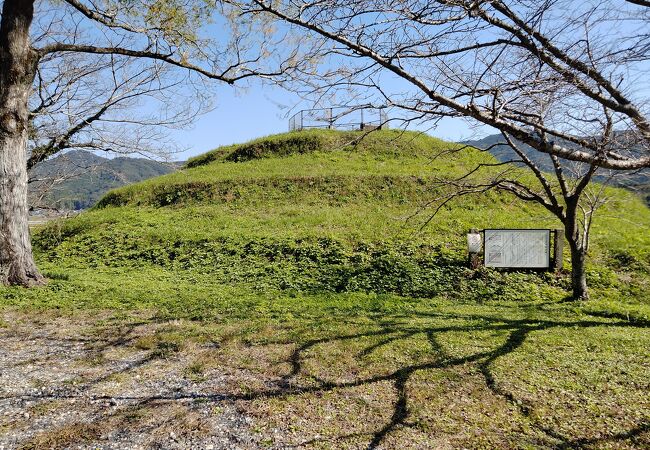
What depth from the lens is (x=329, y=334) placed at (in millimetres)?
6004

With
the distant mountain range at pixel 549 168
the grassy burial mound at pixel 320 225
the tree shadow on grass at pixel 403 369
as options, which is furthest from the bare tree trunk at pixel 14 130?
the distant mountain range at pixel 549 168

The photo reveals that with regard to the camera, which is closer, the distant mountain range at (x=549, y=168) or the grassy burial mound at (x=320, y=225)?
the distant mountain range at (x=549, y=168)

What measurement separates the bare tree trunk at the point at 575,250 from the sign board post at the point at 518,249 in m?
1.26

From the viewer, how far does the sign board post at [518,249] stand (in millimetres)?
9914

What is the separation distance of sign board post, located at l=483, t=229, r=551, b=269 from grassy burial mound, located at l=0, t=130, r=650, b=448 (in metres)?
0.36

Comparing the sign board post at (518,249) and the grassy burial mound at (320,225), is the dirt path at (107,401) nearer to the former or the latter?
the grassy burial mound at (320,225)

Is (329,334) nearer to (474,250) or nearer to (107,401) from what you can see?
(107,401)

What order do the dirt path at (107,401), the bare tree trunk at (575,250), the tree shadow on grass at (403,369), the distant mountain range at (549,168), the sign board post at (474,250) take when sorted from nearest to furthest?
1. the dirt path at (107,401)
2. the tree shadow on grass at (403,369)
3. the distant mountain range at (549,168)
4. the bare tree trunk at (575,250)
5. the sign board post at (474,250)

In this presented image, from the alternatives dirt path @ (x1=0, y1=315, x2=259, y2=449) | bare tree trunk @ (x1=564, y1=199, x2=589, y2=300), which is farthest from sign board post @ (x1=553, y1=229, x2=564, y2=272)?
dirt path @ (x1=0, y1=315, x2=259, y2=449)

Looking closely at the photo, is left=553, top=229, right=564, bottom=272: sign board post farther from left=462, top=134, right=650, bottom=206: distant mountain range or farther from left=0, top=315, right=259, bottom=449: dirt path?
left=0, top=315, right=259, bottom=449: dirt path

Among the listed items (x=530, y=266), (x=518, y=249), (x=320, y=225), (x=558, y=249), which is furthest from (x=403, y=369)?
(x=320, y=225)

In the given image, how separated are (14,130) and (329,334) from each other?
262 inches

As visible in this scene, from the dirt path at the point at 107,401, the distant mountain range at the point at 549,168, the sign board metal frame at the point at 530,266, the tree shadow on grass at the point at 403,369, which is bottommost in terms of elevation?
the tree shadow on grass at the point at 403,369

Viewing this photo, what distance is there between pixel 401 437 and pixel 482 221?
11619 millimetres
